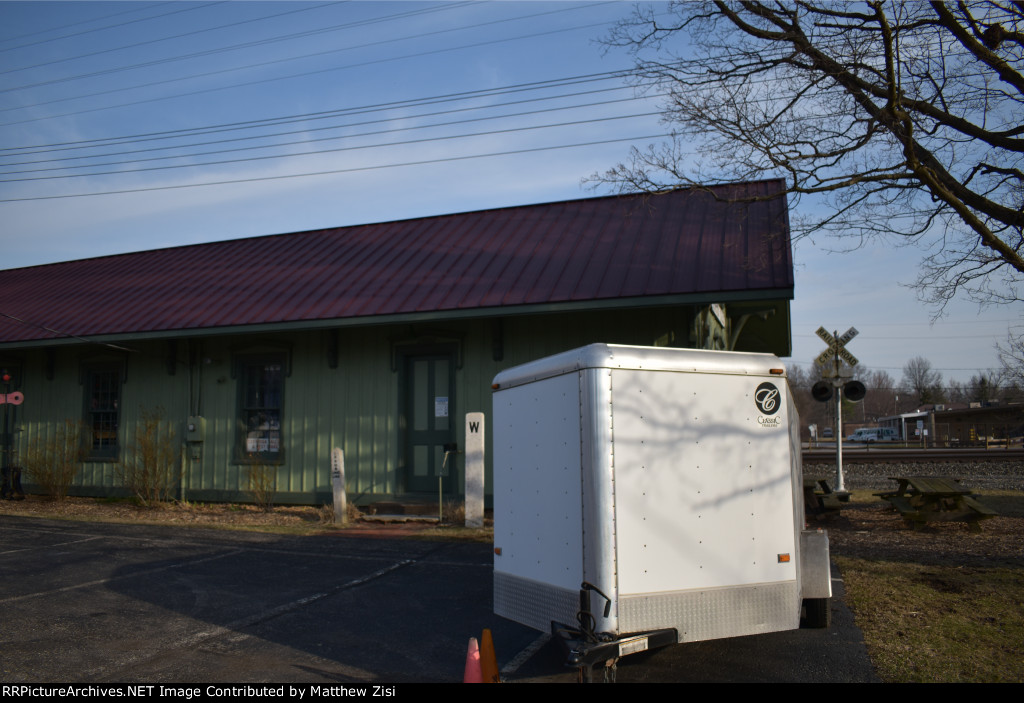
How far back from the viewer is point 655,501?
16.7 ft

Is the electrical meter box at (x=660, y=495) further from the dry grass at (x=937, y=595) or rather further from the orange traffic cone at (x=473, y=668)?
the dry grass at (x=937, y=595)

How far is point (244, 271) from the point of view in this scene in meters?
17.5

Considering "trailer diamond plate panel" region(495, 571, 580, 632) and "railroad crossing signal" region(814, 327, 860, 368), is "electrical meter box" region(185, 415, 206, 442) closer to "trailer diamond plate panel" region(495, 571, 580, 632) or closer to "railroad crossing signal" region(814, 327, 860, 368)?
"trailer diamond plate panel" region(495, 571, 580, 632)

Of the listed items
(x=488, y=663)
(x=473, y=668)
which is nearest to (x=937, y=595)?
(x=488, y=663)

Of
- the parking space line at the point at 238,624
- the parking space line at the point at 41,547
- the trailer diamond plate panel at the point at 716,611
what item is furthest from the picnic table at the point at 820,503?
the parking space line at the point at 41,547

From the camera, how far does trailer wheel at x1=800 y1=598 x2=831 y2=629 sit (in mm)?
6168

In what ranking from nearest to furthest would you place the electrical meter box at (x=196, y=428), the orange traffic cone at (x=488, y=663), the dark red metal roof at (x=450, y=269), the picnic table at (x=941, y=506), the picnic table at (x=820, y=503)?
the orange traffic cone at (x=488, y=663)
the picnic table at (x=941, y=506)
the picnic table at (x=820, y=503)
the dark red metal roof at (x=450, y=269)
the electrical meter box at (x=196, y=428)

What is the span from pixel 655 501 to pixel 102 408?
49.8 feet

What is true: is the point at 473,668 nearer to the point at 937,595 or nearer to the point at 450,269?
the point at 937,595

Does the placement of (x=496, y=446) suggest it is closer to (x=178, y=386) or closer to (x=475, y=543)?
(x=475, y=543)

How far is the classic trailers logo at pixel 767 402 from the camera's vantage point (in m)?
5.49

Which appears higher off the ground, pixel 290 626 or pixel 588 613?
pixel 588 613

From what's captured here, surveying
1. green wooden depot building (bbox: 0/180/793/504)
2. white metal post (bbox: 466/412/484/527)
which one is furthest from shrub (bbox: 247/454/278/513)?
white metal post (bbox: 466/412/484/527)

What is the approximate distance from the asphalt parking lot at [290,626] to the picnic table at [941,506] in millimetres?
4696
